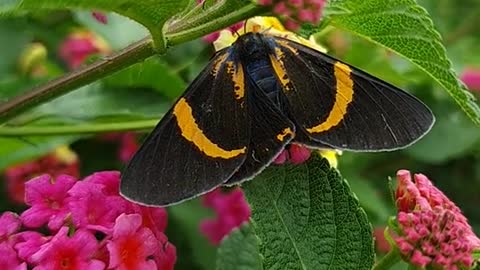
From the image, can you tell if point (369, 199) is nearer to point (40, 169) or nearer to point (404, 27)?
point (40, 169)

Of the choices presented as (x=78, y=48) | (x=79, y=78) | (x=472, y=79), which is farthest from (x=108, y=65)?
(x=472, y=79)

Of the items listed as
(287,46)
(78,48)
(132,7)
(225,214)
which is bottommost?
(225,214)

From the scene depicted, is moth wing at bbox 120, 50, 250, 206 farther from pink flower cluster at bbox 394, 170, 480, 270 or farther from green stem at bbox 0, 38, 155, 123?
pink flower cluster at bbox 394, 170, 480, 270

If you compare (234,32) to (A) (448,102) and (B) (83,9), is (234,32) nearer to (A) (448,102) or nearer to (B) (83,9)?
(B) (83,9)

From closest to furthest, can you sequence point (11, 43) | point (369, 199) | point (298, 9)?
point (298, 9) → point (369, 199) → point (11, 43)

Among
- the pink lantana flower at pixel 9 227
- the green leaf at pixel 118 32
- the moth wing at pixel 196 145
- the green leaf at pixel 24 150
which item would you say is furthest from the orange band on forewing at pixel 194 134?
the green leaf at pixel 118 32

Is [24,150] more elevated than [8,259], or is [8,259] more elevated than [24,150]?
[8,259]

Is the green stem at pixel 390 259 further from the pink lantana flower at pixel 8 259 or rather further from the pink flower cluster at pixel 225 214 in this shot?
the pink flower cluster at pixel 225 214

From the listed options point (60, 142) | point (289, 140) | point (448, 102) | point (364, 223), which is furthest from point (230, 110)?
point (448, 102)
